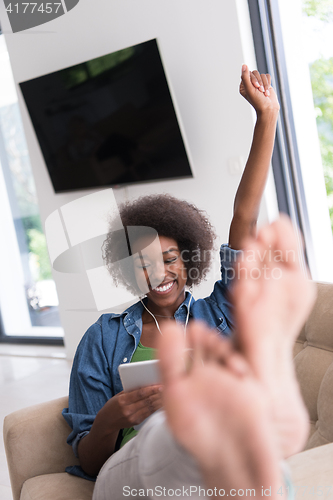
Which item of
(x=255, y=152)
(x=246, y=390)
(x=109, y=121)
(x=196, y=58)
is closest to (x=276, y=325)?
(x=246, y=390)

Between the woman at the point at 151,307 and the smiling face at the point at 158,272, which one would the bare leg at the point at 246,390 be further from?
the smiling face at the point at 158,272

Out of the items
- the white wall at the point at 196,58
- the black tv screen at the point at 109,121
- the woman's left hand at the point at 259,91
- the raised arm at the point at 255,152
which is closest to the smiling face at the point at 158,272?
the raised arm at the point at 255,152

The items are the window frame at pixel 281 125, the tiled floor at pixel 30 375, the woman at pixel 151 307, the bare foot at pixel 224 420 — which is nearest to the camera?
the bare foot at pixel 224 420

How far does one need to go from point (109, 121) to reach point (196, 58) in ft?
1.96

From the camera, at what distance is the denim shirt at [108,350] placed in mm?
1133

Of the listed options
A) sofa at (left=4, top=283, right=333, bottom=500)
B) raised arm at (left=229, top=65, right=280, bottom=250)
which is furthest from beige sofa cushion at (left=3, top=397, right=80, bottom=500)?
raised arm at (left=229, top=65, right=280, bottom=250)

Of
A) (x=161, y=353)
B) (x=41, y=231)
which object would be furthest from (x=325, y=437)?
(x=41, y=231)

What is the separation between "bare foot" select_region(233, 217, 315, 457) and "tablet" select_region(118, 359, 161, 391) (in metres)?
0.34

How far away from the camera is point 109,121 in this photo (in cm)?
277

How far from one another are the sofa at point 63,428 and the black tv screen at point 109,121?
1.54m

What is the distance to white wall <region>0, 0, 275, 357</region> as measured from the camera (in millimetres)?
2400

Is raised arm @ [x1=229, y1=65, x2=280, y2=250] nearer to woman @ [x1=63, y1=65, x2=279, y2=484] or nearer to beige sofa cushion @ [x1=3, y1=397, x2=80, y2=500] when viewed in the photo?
woman @ [x1=63, y1=65, x2=279, y2=484]

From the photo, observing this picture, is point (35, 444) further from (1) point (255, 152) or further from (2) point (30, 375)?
(2) point (30, 375)

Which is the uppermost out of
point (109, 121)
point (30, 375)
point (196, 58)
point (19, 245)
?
point (196, 58)
